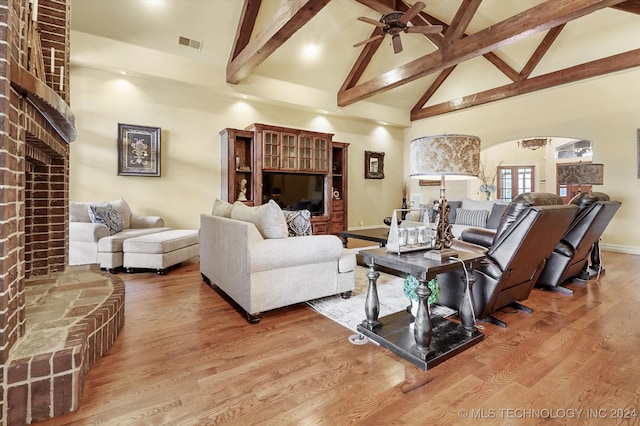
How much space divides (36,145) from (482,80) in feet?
25.3

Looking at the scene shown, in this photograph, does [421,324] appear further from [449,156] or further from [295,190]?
[295,190]

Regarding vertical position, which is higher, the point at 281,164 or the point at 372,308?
the point at 281,164

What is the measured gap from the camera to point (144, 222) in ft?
15.6

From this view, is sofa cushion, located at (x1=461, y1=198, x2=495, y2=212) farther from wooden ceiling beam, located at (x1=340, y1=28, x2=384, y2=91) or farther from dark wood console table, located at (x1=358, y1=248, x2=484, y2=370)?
dark wood console table, located at (x1=358, y1=248, x2=484, y2=370)

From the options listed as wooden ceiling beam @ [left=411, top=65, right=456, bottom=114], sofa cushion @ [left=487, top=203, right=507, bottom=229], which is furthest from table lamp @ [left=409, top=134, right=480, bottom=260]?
wooden ceiling beam @ [left=411, top=65, right=456, bottom=114]

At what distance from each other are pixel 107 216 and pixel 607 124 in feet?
26.6

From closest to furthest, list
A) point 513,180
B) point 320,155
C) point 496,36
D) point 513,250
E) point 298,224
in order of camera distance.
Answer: point 513,250
point 298,224
point 496,36
point 320,155
point 513,180

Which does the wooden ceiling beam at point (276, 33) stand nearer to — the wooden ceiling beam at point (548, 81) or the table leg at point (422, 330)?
the table leg at point (422, 330)

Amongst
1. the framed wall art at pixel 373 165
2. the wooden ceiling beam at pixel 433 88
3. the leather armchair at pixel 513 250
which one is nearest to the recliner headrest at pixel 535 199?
the leather armchair at pixel 513 250

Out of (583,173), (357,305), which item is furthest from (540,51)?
(357,305)

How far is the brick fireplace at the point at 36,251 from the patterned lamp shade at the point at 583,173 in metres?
5.41

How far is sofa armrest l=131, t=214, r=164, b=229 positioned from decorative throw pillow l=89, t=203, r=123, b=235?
49 centimetres

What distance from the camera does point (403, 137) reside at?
8578 millimetres

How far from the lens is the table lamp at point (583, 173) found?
159 inches
